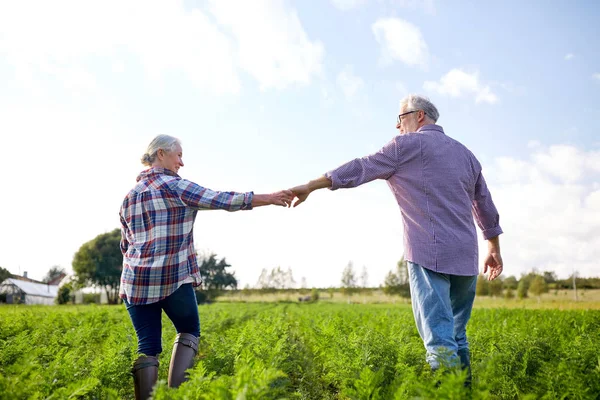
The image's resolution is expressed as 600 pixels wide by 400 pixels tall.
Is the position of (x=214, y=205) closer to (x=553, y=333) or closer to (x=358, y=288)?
(x=553, y=333)

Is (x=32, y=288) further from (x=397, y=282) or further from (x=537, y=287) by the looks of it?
(x=537, y=287)

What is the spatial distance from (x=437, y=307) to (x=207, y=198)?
1.90m

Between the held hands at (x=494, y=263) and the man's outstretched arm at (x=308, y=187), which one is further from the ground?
the man's outstretched arm at (x=308, y=187)

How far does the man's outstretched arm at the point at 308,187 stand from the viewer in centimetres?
381

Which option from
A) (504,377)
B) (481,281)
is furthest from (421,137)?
(481,281)

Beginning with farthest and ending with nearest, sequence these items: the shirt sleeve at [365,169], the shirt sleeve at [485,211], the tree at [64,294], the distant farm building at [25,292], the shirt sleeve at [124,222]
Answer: the tree at [64,294]
the distant farm building at [25,292]
the shirt sleeve at [485,211]
the shirt sleeve at [124,222]
the shirt sleeve at [365,169]

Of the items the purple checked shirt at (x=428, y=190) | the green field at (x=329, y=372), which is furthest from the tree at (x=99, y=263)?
the purple checked shirt at (x=428, y=190)

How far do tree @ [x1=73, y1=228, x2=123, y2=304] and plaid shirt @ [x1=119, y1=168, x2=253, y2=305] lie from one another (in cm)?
5980

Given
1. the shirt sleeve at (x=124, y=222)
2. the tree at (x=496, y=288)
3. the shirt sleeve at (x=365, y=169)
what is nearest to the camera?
the shirt sleeve at (x=365, y=169)

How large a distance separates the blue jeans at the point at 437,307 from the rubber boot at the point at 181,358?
5.98 ft

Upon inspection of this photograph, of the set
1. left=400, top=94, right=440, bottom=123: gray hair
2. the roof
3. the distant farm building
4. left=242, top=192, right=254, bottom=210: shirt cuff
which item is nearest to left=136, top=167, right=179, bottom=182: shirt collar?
left=242, top=192, right=254, bottom=210: shirt cuff

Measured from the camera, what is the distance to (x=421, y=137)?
3.71 metres

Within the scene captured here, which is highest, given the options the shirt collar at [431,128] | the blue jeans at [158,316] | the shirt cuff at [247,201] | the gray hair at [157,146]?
the shirt collar at [431,128]

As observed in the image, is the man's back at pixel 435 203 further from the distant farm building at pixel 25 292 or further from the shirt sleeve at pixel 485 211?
the distant farm building at pixel 25 292
